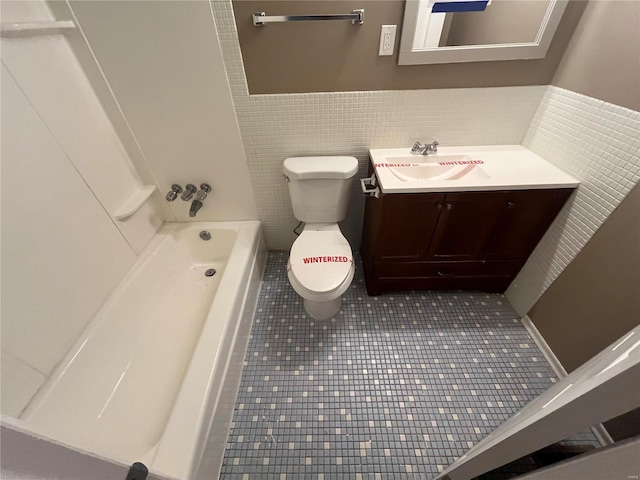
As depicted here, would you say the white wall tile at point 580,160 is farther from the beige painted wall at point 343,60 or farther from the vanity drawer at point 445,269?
the beige painted wall at point 343,60

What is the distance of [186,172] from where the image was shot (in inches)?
61.5

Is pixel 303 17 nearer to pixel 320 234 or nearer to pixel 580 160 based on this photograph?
pixel 320 234

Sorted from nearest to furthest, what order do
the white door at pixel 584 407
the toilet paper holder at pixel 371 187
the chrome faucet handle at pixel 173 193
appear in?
the white door at pixel 584 407, the toilet paper holder at pixel 371 187, the chrome faucet handle at pixel 173 193

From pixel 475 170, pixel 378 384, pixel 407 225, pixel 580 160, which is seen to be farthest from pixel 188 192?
pixel 580 160

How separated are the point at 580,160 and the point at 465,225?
0.52 meters

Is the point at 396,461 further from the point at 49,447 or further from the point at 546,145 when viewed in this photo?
the point at 546,145

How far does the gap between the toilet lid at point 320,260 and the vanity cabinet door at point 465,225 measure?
49 cm

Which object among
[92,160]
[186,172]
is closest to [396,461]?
[186,172]

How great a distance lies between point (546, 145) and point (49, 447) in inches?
76.4

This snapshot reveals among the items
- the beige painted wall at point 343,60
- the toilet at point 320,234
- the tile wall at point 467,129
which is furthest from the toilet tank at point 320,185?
the beige painted wall at point 343,60

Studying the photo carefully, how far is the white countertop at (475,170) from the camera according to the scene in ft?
3.84

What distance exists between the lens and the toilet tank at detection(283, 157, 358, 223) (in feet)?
4.48

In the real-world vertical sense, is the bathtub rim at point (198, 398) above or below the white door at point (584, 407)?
below

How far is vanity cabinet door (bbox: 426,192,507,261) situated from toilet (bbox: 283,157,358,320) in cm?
49
